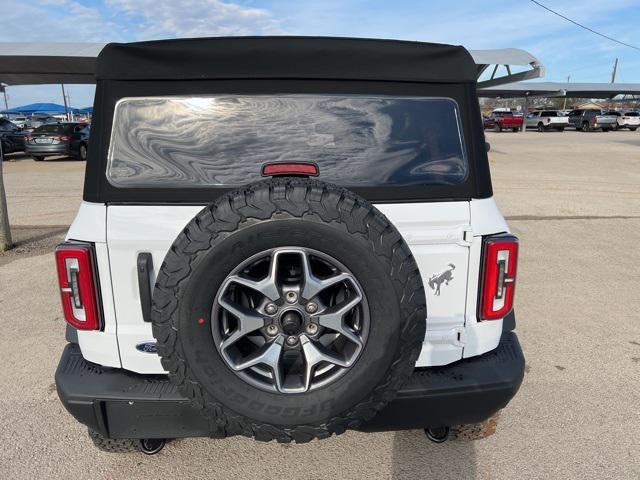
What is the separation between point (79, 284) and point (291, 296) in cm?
95

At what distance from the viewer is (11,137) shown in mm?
19656

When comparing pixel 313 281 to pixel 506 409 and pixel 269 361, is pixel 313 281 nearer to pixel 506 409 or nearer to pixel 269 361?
pixel 269 361

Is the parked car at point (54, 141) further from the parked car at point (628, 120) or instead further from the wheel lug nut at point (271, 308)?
the parked car at point (628, 120)

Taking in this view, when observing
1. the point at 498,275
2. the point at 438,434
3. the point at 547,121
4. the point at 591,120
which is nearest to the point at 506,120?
the point at 547,121

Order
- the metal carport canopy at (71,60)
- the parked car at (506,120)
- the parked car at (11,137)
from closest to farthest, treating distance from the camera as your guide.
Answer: the metal carport canopy at (71,60) < the parked car at (11,137) < the parked car at (506,120)

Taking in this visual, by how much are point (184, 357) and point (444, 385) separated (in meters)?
1.12

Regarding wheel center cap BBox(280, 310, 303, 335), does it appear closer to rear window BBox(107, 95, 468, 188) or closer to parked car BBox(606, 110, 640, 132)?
rear window BBox(107, 95, 468, 188)

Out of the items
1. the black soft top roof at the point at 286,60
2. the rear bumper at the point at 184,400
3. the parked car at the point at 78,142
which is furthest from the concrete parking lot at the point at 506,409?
the parked car at the point at 78,142

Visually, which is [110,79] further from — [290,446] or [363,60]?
[290,446]

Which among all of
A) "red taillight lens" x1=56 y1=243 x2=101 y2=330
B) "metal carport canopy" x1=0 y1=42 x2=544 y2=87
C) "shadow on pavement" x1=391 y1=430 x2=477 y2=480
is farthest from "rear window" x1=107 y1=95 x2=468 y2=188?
"metal carport canopy" x1=0 y1=42 x2=544 y2=87

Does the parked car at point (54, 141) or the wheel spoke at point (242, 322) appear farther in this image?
the parked car at point (54, 141)

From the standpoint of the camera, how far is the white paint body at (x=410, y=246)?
1970 millimetres

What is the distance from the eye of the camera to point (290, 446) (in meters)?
2.64

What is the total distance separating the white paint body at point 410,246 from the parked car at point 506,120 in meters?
41.2
